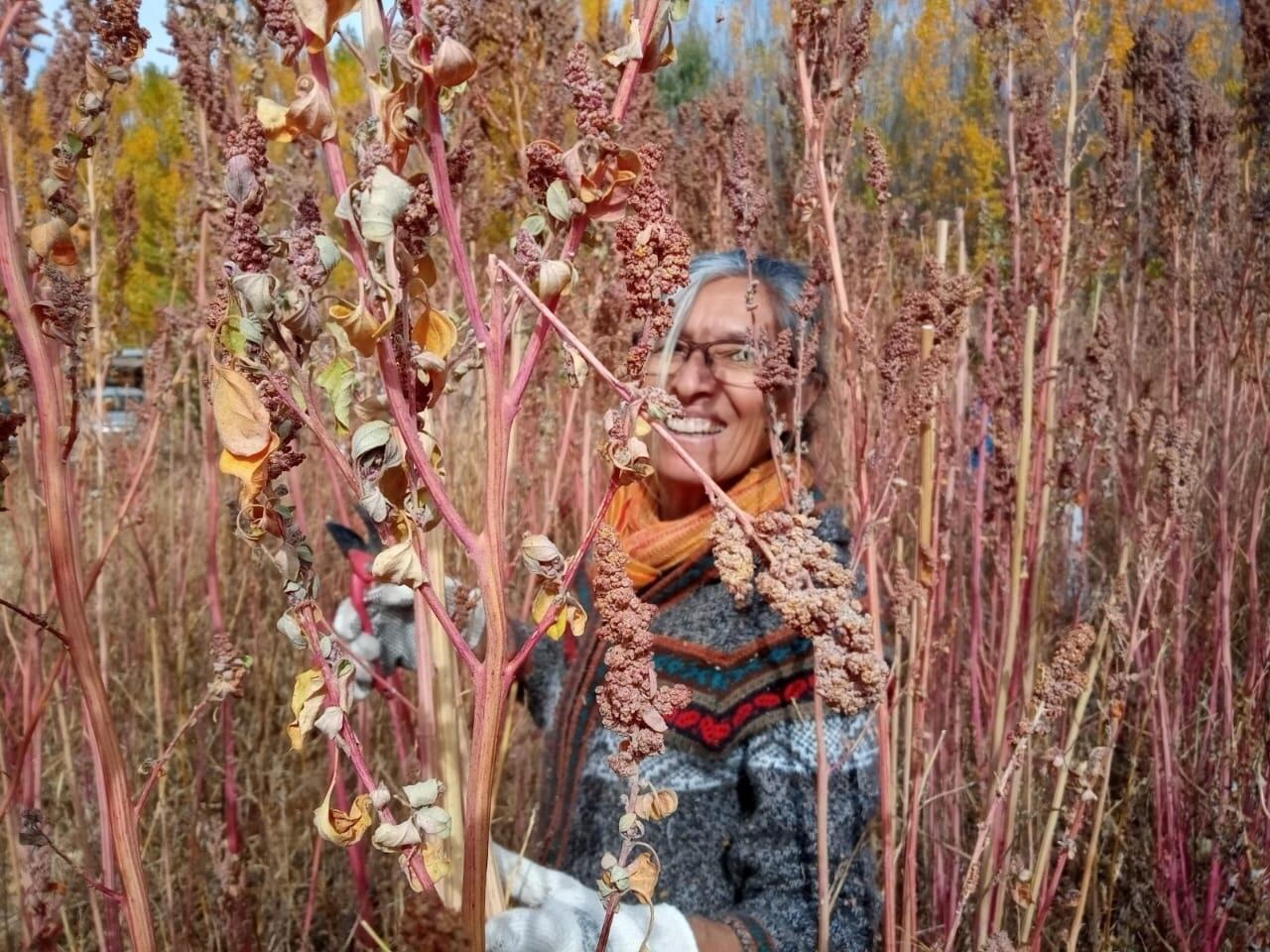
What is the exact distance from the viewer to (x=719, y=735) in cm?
109

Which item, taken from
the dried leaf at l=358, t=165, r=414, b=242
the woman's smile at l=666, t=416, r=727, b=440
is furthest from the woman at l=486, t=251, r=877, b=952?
the dried leaf at l=358, t=165, r=414, b=242

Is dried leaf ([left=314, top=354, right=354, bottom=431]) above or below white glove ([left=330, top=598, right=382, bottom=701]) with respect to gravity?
above

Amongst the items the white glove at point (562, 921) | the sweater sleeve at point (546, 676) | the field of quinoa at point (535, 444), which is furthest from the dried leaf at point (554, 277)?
the sweater sleeve at point (546, 676)

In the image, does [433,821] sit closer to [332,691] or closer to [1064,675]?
[332,691]

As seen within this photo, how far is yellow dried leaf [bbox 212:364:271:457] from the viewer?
311mm

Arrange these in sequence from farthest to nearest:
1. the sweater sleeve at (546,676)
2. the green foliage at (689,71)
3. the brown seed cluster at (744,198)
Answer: the green foliage at (689,71), the sweater sleeve at (546,676), the brown seed cluster at (744,198)

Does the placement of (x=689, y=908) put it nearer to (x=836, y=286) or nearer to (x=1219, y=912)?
(x=1219, y=912)

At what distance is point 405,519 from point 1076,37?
3.39 ft

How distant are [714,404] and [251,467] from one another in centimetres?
93

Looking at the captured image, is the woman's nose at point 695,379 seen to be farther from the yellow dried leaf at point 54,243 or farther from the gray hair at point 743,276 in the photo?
the yellow dried leaf at point 54,243

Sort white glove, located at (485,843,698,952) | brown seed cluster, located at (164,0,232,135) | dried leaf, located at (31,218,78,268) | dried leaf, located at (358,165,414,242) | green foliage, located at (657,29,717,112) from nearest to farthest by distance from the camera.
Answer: dried leaf, located at (358,165,414,242) < dried leaf, located at (31,218,78,268) < white glove, located at (485,843,698,952) < brown seed cluster, located at (164,0,232,135) < green foliage, located at (657,29,717,112)

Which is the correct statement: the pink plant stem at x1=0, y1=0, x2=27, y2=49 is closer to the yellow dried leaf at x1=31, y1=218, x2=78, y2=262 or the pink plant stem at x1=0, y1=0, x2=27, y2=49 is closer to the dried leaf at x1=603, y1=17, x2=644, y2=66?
the yellow dried leaf at x1=31, y1=218, x2=78, y2=262

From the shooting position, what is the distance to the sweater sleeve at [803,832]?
38.1 inches

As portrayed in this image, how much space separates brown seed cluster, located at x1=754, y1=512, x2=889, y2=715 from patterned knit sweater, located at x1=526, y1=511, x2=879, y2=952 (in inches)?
18.0
